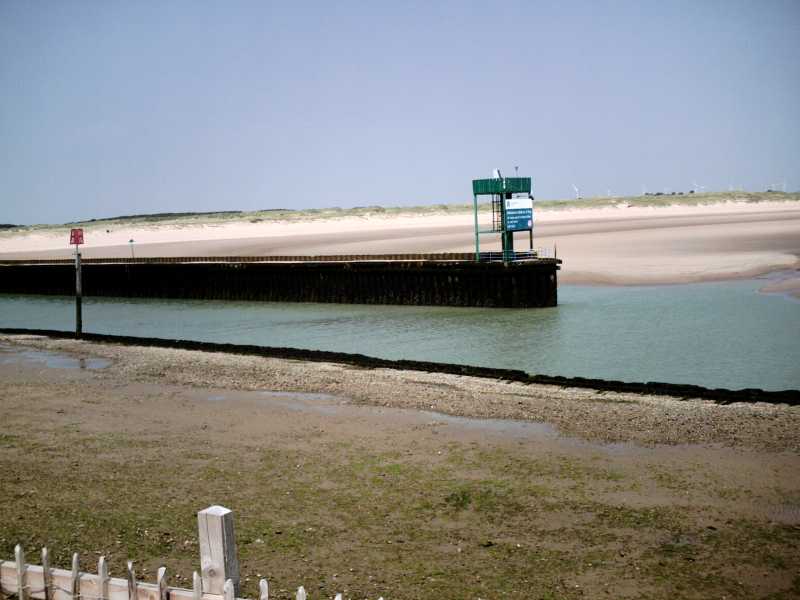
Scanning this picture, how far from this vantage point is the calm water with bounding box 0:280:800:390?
72.7ft

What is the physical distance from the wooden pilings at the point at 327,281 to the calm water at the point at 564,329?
913mm

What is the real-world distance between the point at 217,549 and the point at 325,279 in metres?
37.3

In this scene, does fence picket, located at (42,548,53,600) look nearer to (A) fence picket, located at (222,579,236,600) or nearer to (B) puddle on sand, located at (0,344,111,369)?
(A) fence picket, located at (222,579,236,600)

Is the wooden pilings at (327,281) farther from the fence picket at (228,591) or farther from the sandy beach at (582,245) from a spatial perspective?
the fence picket at (228,591)

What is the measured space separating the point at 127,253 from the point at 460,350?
213 feet

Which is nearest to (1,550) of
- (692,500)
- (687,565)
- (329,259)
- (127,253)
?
(687,565)

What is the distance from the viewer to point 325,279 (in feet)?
138

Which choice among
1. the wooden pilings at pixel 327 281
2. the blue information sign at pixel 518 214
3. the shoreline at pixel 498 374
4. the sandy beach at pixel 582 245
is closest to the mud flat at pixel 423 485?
→ the shoreline at pixel 498 374

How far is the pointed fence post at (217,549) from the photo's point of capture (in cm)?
502

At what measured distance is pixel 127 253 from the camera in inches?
3307

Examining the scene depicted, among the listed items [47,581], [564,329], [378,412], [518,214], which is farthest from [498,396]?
[518,214]

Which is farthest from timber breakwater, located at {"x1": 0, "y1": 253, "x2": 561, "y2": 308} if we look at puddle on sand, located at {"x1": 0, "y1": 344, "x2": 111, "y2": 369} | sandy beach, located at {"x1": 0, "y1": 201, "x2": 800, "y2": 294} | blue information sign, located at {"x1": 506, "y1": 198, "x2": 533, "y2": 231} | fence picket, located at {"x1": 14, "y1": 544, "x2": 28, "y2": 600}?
fence picket, located at {"x1": 14, "y1": 544, "x2": 28, "y2": 600}

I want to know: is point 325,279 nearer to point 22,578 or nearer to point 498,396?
point 498,396

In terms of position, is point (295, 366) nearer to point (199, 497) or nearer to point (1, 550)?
point (199, 497)
